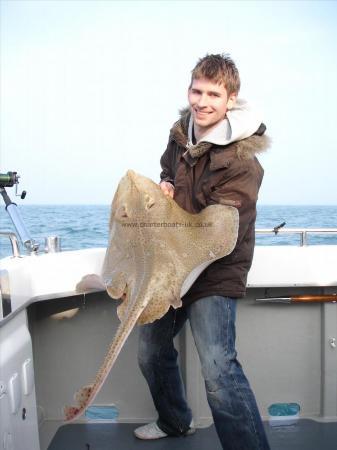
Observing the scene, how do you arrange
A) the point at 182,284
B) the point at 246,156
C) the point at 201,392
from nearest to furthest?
the point at 182,284
the point at 246,156
the point at 201,392

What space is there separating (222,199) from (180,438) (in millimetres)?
1626

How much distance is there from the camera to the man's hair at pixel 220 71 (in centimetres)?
254

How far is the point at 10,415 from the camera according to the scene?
7.68 ft

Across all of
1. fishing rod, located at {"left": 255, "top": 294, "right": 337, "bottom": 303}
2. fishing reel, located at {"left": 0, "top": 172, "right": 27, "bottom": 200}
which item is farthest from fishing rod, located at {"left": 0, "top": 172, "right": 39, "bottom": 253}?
fishing rod, located at {"left": 255, "top": 294, "right": 337, "bottom": 303}

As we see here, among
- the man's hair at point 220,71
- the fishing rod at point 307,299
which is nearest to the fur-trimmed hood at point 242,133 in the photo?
the man's hair at point 220,71

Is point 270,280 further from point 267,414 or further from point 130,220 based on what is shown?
point 130,220

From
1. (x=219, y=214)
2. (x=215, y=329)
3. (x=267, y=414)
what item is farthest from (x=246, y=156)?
(x=267, y=414)

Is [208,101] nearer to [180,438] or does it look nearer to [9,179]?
[9,179]

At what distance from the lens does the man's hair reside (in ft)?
8.35

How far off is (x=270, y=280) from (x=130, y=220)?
1155mm

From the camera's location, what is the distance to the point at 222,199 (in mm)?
2385

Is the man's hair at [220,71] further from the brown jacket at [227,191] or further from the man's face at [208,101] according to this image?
the brown jacket at [227,191]

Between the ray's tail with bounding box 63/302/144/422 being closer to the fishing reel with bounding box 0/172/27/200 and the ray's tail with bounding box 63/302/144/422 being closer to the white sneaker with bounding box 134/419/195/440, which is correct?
the fishing reel with bounding box 0/172/27/200

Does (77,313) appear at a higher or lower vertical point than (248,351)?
higher
